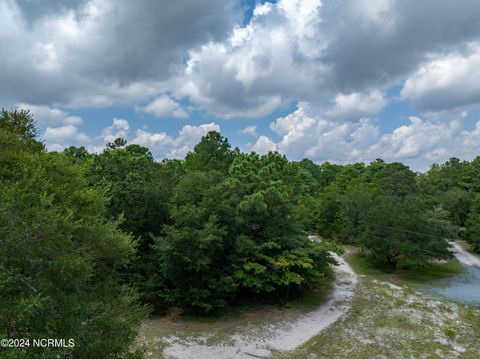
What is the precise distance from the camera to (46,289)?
7.11m

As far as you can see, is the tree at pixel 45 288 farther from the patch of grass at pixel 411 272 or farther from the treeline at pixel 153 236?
the patch of grass at pixel 411 272

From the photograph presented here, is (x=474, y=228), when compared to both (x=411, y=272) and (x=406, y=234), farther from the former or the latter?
(x=406, y=234)

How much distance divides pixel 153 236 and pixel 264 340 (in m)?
8.29

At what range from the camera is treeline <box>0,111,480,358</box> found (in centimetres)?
702

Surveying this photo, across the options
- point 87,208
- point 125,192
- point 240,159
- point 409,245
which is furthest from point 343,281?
point 87,208

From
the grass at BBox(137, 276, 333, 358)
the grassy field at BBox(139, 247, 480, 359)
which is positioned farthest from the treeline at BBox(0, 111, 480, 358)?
the grassy field at BBox(139, 247, 480, 359)

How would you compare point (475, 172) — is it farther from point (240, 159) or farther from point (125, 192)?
point (125, 192)

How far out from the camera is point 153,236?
1972cm

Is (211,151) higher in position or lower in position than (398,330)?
higher

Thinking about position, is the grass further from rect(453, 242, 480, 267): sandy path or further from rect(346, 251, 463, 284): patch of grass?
rect(453, 242, 480, 267): sandy path

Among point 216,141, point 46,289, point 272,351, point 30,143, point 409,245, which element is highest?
point 216,141

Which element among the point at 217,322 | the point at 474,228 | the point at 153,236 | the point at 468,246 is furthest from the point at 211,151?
the point at 468,246

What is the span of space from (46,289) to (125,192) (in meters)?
13.5

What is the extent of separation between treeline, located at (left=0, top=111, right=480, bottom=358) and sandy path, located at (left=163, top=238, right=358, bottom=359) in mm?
2121
